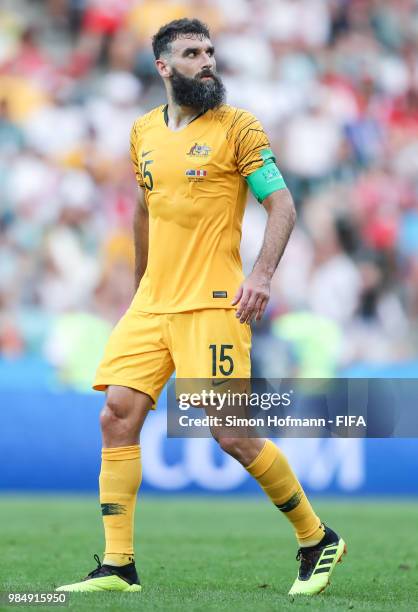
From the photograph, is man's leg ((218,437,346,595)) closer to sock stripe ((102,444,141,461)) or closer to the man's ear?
sock stripe ((102,444,141,461))

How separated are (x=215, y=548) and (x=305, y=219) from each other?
5.74m

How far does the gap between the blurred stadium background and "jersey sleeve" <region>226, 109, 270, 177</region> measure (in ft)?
16.6

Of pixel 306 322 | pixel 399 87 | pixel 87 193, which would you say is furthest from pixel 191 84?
pixel 399 87

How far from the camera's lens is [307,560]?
5496 mm

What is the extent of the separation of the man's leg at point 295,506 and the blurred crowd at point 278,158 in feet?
15.9

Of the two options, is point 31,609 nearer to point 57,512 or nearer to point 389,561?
point 389,561

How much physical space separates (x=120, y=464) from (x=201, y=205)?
46.0 inches

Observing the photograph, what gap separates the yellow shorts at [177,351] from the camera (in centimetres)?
525

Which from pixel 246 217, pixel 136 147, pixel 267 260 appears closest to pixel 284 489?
pixel 267 260

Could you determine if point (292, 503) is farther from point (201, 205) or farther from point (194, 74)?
point (194, 74)

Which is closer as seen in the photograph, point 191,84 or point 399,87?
point 191,84

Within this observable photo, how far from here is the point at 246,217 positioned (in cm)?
1216

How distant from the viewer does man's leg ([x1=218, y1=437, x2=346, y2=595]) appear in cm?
530

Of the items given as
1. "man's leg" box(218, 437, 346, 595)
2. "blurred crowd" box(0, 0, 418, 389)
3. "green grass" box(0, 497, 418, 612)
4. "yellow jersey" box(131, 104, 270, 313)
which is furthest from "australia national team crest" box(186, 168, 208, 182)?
"blurred crowd" box(0, 0, 418, 389)
